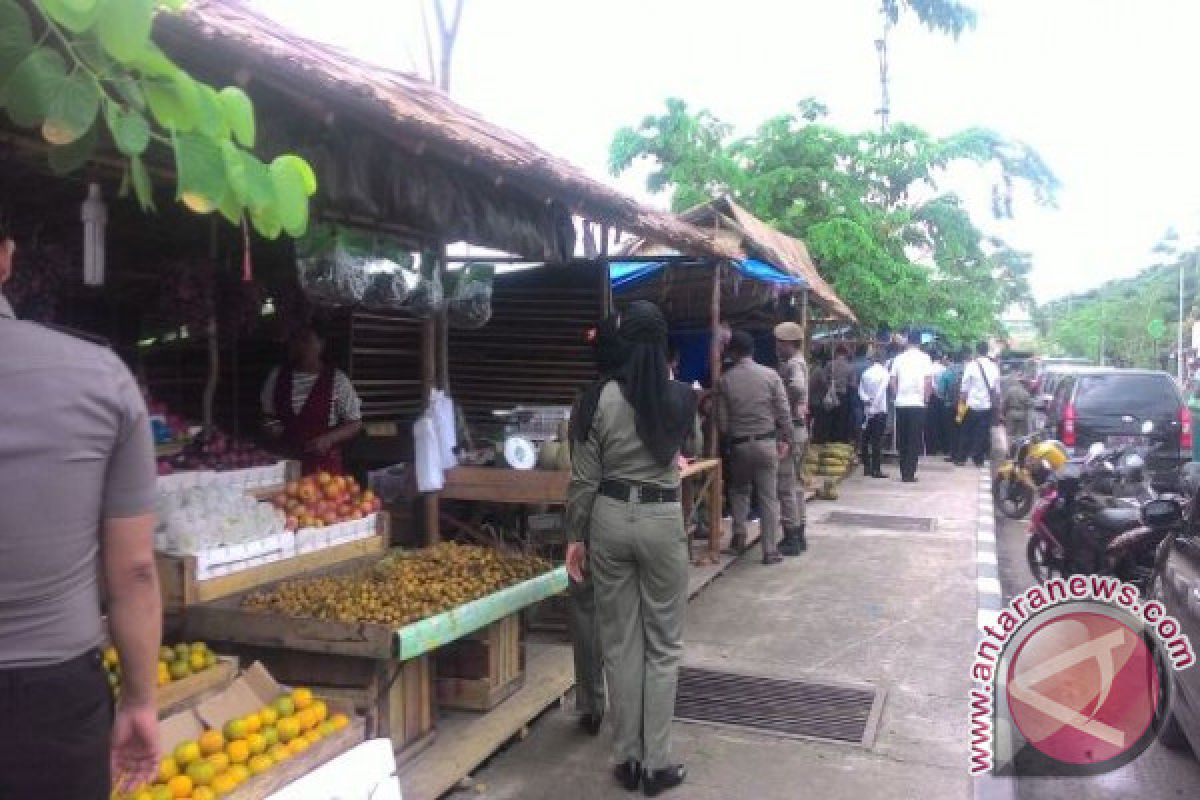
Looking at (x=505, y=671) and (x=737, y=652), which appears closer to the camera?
(x=505, y=671)

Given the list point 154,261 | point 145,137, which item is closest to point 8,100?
point 145,137

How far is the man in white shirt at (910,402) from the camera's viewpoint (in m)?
13.8

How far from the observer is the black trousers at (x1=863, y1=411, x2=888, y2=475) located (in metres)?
14.3

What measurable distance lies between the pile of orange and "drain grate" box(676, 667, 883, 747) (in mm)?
2060

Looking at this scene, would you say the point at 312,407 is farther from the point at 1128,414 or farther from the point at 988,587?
the point at 1128,414

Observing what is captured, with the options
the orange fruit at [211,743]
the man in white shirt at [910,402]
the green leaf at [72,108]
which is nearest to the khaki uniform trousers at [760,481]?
the orange fruit at [211,743]

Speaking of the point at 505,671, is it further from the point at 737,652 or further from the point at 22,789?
the point at 22,789

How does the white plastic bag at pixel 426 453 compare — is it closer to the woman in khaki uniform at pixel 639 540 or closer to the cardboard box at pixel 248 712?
the woman in khaki uniform at pixel 639 540

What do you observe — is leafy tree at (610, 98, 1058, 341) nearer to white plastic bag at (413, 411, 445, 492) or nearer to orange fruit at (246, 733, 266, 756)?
white plastic bag at (413, 411, 445, 492)

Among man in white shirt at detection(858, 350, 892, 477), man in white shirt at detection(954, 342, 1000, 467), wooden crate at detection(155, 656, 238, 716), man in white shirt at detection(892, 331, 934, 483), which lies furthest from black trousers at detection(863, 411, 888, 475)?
wooden crate at detection(155, 656, 238, 716)

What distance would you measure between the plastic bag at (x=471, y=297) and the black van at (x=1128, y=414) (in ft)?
28.5

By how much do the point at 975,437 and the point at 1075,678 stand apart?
1178 centimetres

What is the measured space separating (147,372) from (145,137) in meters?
5.55

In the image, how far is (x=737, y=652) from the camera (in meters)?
6.08
